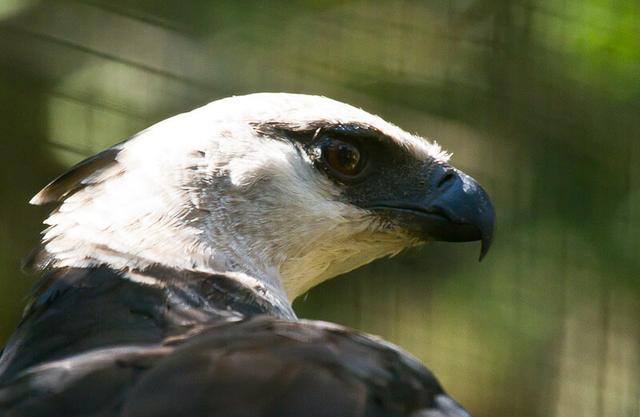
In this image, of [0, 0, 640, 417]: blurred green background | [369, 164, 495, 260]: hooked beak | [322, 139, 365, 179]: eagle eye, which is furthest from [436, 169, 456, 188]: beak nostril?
[0, 0, 640, 417]: blurred green background

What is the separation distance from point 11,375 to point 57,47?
2623mm

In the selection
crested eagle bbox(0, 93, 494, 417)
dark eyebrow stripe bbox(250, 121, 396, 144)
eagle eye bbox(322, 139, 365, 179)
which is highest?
dark eyebrow stripe bbox(250, 121, 396, 144)

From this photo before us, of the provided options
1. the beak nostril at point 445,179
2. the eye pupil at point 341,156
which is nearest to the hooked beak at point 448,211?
the beak nostril at point 445,179

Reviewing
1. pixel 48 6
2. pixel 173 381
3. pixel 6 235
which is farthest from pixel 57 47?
pixel 173 381

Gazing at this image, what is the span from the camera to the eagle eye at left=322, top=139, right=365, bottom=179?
8.64 feet

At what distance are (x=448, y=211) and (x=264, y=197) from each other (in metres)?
0.41

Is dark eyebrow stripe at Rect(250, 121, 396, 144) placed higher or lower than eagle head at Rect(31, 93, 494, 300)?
higher

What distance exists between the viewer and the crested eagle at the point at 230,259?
1.80 metres

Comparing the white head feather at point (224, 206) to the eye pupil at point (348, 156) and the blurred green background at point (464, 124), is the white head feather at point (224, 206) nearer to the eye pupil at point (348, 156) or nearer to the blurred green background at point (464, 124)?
the eye pupil at point (348, 156)

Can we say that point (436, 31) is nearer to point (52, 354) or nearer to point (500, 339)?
point (500, 339)

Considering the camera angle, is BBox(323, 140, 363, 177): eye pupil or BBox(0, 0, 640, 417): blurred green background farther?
BBox(0, 0, 640, 417): blurred green background

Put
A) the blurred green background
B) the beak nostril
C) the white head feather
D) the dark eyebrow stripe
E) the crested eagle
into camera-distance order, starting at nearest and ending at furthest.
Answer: the crested eagle, the white head feather, the dark eyebrow stripe, the beak nostril, the blurred green background

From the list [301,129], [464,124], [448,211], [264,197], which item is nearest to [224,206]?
[264,197]

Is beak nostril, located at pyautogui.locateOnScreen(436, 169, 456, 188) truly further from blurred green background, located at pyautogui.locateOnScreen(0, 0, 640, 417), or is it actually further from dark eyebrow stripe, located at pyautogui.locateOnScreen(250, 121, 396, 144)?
blurred green background, located at pyautogui.locateOnScreen(0, 0, 640, 417)
